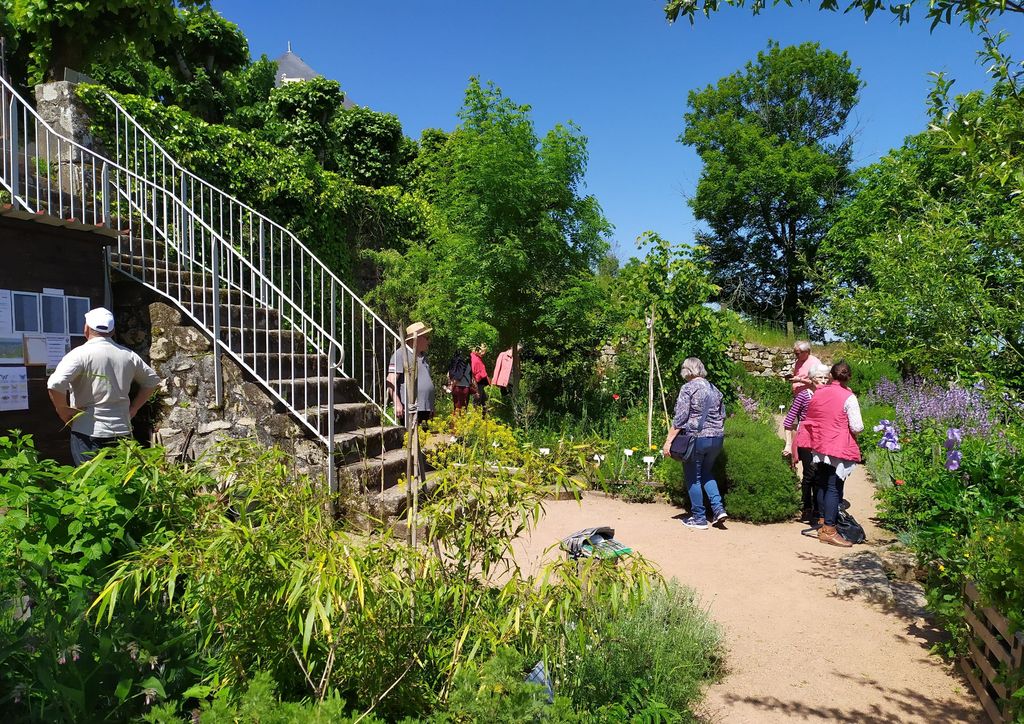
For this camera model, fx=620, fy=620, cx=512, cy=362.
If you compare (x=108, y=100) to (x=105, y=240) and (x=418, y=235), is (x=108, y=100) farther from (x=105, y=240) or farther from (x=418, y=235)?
(x=418, y=235)

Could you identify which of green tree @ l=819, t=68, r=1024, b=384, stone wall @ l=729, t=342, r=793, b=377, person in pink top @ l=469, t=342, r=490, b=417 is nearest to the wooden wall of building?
person in pink top @ l=469, t=342, r=490, b=417

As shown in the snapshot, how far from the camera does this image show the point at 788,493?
6.26 meters

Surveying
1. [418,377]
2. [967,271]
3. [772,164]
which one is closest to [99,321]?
[418,377]

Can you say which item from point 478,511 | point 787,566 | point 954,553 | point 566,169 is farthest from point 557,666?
point 566,169

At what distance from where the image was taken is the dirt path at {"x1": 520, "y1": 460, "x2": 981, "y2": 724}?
308 centimetres

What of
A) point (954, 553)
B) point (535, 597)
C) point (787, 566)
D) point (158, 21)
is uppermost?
point (158, 21)

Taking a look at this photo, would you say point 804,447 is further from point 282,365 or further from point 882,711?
point 282,365

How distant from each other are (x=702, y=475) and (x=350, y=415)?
3541mm

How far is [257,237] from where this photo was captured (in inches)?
378

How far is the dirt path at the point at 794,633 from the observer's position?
308 centimetres

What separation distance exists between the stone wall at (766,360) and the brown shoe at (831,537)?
1073 cm

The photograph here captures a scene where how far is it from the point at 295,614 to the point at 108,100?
772 centimetres

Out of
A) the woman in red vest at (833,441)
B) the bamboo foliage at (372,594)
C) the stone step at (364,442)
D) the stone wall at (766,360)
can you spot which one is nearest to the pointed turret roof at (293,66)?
the stone wall at (766,360)

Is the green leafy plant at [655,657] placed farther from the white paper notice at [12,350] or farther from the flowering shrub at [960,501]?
the white paper notice at [12,350]
